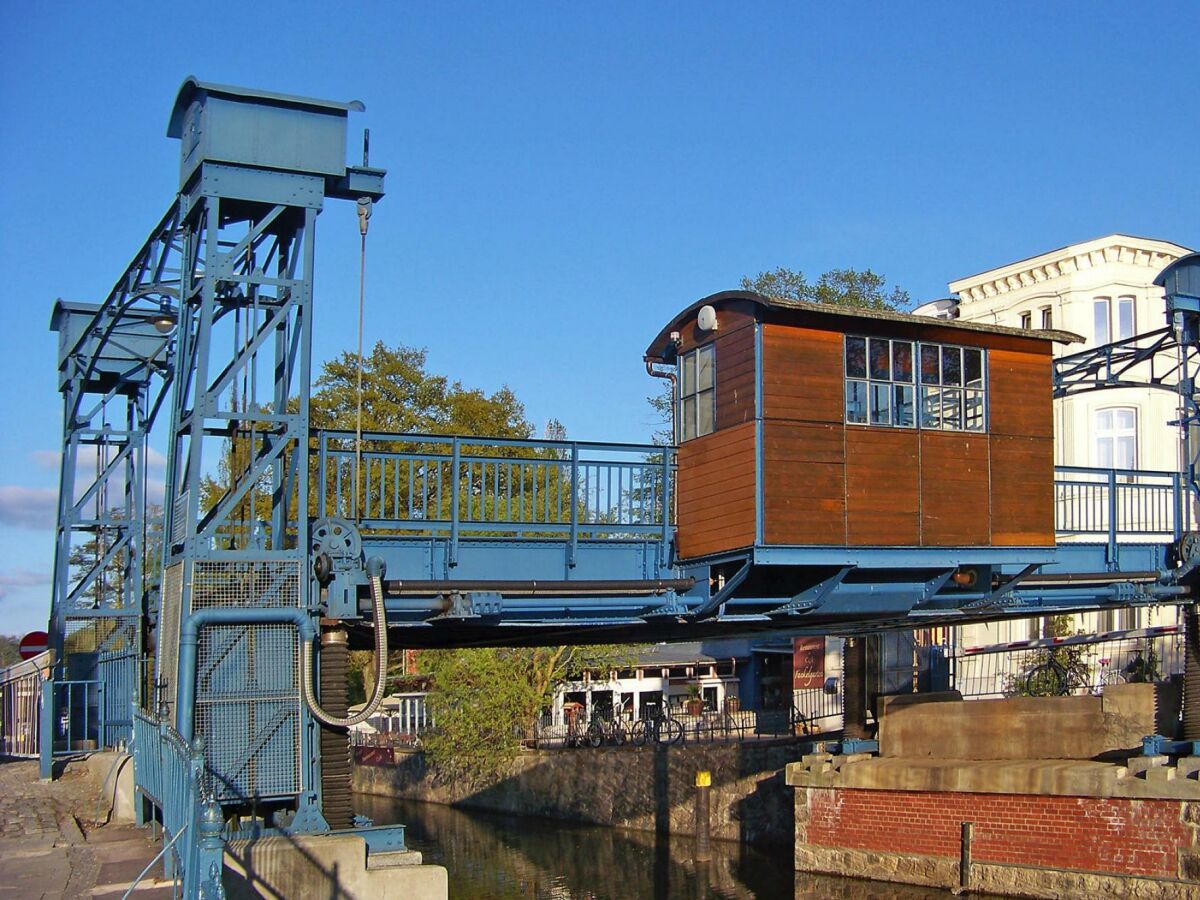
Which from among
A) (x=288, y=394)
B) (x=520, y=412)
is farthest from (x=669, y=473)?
(x=520, y=412)

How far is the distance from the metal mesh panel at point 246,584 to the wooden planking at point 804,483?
6485 mm

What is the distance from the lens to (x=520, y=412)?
6309 centimetres

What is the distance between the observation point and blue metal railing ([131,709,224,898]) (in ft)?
32.0

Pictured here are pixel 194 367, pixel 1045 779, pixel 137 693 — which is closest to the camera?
pixel 194 367

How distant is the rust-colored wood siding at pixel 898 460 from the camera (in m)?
19.1

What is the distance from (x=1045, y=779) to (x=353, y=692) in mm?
41022

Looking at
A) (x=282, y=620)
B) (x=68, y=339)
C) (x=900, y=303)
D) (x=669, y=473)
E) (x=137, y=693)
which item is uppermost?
(x=900, y=303)

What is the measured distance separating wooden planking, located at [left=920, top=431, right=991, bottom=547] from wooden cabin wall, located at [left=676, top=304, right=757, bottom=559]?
2.94 meters

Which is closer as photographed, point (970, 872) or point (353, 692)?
point (970, 872)

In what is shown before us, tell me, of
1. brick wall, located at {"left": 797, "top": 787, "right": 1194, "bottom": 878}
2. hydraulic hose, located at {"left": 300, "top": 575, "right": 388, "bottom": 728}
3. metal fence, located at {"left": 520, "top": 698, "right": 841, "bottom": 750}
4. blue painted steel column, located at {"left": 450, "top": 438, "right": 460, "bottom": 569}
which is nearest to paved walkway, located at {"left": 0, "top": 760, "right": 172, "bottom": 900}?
hydraulic hose, located at {"left": 300, "top": 575, "right": 388, "bottom": 728}

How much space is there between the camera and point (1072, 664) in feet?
129

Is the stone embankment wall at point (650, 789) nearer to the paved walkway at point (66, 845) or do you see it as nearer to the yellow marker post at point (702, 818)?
the yellow marker post at point (702, 818)

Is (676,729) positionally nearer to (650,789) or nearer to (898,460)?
(650,789)

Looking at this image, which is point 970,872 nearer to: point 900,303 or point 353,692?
point 900,303
